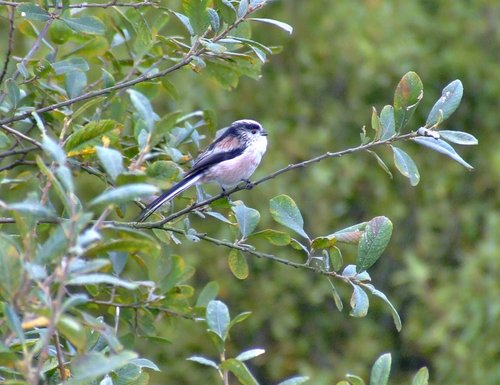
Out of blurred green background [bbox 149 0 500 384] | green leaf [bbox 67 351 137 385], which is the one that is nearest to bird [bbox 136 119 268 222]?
green leaf [bbox 67 351 137 385]

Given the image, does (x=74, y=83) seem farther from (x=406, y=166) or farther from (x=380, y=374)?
(x=380, y=374)

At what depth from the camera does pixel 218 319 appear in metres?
2.62

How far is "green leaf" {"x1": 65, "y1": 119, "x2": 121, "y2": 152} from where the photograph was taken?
256cm

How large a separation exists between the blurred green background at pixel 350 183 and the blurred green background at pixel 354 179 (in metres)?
0.01

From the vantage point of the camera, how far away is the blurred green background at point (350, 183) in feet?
28.7

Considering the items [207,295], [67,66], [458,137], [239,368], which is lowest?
[207,295]

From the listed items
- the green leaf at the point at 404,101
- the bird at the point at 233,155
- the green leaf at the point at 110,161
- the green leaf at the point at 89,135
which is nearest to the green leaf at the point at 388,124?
the green leaf at the point at 404,101

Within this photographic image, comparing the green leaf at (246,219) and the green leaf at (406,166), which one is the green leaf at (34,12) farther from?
the green leaf at (406,166)

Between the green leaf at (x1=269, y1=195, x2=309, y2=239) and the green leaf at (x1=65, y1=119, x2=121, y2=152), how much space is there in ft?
2.00

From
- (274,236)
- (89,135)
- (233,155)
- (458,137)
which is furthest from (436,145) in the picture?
(233,155)

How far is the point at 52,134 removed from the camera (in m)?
3.88

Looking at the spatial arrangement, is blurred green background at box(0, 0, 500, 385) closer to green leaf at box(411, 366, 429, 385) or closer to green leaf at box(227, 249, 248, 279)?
green leaf at box(227, 249, 248, 279)

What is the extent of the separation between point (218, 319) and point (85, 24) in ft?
4.29

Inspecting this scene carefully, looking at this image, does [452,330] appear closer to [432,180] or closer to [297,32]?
[432,180]
